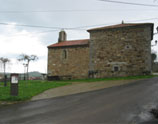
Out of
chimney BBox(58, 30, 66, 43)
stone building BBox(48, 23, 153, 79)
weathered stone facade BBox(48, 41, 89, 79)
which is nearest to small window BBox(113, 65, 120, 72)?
stone building BBox(48, 23, 153, 79)

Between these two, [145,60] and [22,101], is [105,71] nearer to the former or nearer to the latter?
[145,60]

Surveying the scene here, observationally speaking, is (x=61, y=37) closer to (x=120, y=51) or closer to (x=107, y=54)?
(x=107, y=54)

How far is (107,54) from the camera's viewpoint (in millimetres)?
18406

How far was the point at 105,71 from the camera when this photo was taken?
1833 centimetres

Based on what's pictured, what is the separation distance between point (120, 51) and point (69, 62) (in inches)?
314

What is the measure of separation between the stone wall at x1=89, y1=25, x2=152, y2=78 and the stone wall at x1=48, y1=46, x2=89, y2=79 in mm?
1151

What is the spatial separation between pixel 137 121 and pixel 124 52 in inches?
576

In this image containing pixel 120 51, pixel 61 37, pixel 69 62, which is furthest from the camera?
pixel 61 37

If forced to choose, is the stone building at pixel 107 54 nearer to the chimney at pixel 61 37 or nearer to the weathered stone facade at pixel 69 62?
the weathered stone facade at pixel 69 62

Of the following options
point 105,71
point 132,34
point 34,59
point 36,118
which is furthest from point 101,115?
point 34,59

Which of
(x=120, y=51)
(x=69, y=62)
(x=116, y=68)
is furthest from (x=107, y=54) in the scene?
(x=69, y=62)

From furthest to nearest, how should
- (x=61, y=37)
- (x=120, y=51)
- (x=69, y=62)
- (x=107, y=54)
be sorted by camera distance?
(x=61, y=37)
(x=69, y=62)
(x=107, y=54)
(x=120, y=51)

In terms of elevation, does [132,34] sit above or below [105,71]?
above

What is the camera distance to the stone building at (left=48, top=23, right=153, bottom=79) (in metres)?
16.7
